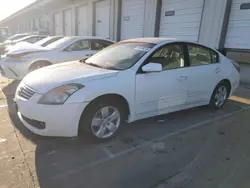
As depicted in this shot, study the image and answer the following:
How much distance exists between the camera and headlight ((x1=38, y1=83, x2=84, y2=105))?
3.01 meters

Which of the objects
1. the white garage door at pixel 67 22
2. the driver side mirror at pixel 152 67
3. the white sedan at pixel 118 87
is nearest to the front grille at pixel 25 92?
the white sedan at pixel 118 87

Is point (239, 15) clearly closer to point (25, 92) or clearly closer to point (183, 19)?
point (183, 19)

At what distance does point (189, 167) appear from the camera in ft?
9.56

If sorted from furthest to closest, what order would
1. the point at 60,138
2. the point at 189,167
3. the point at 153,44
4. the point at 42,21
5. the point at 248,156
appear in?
the point at 42,21 → the point at 153,44 → the point at 60,138 → the point at 248,156 → the point at 189,167

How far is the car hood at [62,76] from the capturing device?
3146mm

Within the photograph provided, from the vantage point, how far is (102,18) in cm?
1622

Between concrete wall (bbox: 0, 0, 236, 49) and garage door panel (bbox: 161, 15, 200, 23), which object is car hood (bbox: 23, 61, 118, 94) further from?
garage door panel (bbox: 161, 15, 200, 23)

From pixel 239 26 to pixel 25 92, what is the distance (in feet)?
25.5

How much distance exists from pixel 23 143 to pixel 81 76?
1243 millimetres

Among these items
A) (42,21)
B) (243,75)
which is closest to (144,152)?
(243,75)

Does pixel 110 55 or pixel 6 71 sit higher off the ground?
pixel 110 55

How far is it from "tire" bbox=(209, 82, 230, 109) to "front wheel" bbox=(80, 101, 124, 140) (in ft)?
7.69

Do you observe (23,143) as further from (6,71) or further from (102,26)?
(102,26)

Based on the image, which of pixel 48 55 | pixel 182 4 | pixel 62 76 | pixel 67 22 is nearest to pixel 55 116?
pixel 62 76
